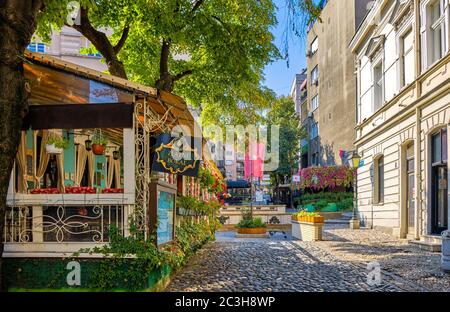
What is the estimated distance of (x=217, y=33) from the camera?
46.2 ft

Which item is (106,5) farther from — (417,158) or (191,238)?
(417,158)

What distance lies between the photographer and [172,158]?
8367 millimetres

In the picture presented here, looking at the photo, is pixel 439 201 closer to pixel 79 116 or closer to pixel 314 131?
pixel 79 116

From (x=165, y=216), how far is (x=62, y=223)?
1850mm

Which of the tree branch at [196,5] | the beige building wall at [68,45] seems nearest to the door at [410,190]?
the tree branch at [196,5]

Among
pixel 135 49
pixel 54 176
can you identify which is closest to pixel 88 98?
pixel 54 176

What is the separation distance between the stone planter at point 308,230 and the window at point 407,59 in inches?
224

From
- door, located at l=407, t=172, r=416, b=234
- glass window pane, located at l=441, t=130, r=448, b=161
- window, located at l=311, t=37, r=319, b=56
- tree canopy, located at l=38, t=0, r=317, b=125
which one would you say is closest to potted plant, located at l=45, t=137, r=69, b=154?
tree canopy, located at l=38, t=0, r=317, b=125

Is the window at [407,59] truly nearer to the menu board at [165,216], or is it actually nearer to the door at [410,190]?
the door at [410,190]

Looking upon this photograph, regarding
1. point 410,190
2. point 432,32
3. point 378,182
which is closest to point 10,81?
point 432,32

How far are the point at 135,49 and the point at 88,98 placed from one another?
9.69 m

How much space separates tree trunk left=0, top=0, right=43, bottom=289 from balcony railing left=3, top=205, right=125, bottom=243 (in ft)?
2.43

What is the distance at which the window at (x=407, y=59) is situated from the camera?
1659 centimetres

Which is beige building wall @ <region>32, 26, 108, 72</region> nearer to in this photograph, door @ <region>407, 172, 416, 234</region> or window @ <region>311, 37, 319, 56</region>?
door @ <region>407, 172, 416, 234</region>
